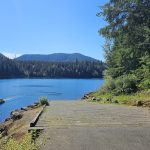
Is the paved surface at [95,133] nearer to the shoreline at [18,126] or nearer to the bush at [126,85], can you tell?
the shoreline at [18,126]

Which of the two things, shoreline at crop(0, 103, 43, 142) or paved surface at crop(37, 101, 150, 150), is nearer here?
paved surface at crop(37, 101, 150, 150)

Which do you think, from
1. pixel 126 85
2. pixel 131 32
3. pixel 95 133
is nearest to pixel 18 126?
pixel 95 133

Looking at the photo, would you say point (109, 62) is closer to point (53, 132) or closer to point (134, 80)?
point (134, 80)

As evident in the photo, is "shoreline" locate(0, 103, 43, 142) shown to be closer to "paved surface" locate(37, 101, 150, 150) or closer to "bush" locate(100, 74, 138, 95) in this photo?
"paved surface" locate(37, 101, 150, 150)

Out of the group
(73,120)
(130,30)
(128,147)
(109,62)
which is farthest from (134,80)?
(128,147)

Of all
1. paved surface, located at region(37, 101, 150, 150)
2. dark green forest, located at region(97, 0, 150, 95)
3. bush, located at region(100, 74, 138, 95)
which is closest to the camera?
paved surface, located at region(37, 101, 150, 150)

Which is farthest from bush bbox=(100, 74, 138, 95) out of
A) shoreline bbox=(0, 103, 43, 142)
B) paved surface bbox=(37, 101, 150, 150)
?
paved surface bbox=(37, 101, 150, 150)

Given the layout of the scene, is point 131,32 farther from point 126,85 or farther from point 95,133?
point 95,133

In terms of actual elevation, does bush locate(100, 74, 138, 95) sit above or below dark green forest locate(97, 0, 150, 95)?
below

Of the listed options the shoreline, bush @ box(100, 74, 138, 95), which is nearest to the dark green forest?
bush @ box(100, 74, 138, 95)

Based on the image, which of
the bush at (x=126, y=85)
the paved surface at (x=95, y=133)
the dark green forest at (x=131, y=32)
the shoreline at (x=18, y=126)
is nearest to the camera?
the paved surface at (x=95, y=133)

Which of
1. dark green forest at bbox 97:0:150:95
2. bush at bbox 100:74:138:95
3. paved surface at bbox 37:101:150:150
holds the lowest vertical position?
paved surface at bbox 37:101:150:150

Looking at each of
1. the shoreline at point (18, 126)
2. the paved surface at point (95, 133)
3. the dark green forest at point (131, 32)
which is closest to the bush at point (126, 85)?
the dark green forest at point (131, 32)

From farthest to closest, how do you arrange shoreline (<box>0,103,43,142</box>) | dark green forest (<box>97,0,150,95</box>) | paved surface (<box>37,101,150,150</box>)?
dark green forest (<box>97,0,150,95</box>), shoreline (<box>0,103,43,142</box>), paved surface (<box>37,101,150,150</box>)
